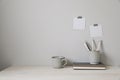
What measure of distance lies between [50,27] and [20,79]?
1.92 ft

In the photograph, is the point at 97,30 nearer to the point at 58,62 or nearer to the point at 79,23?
the point at 79,23

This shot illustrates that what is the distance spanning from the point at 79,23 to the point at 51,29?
26 centimetres

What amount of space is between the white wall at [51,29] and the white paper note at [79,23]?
0.04m

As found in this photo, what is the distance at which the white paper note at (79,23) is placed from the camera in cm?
152

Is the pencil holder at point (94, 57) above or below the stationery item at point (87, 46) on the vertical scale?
below

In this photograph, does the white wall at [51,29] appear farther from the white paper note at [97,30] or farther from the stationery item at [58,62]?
the stationery item at [58,62]

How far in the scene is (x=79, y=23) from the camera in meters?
1.52

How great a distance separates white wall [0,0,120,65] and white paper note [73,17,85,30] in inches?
1.4

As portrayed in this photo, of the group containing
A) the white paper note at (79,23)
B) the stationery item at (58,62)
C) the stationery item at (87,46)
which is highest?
the white paper note at (79,23)

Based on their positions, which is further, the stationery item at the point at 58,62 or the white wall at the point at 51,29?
the white wall at the point at 51,29

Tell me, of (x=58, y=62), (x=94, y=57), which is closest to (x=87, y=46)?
(x=94, y=57)

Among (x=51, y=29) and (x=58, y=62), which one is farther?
(x=51, y=29)

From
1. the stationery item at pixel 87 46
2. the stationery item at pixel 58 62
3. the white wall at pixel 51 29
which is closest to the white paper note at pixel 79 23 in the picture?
the white wall at pixel 51 29

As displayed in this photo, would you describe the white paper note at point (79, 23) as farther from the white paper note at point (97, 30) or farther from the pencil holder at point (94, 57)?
the pencil holder at point (94, 57)
